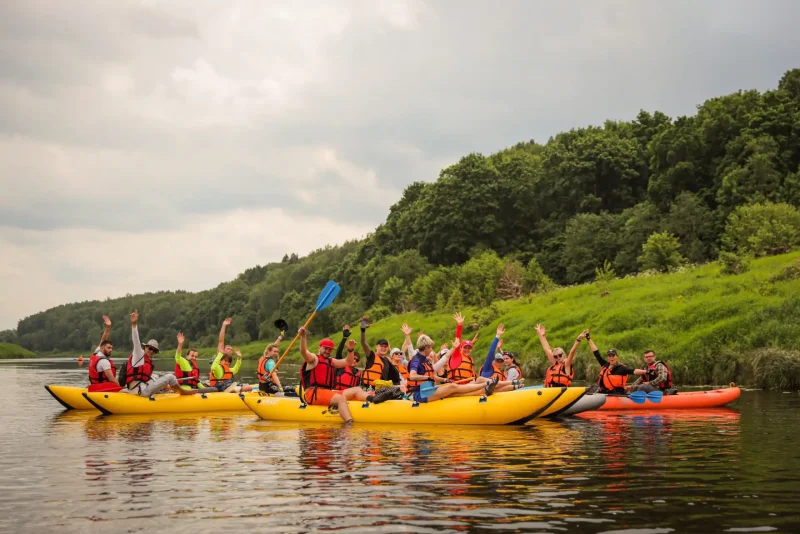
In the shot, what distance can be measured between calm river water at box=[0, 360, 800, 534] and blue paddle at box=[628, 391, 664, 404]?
1441mm

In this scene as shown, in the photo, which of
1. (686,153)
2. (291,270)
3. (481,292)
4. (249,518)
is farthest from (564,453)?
(291,270)

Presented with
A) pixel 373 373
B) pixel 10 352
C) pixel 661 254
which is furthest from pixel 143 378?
pixel 10 352

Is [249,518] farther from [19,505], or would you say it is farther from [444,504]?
[19,505]

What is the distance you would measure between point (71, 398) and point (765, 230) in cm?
2666

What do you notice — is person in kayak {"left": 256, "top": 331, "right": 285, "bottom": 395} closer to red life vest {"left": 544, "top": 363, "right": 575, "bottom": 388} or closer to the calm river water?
the calm river water

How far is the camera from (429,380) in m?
14.0

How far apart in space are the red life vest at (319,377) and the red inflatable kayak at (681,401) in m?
5.93

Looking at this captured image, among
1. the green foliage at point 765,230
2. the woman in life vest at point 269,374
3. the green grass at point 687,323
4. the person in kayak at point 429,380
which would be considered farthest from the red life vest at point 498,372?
the green foliage at point 765,230

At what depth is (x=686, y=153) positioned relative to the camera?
50.1 metres

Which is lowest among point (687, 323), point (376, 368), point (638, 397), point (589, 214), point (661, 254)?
point (638, 397)

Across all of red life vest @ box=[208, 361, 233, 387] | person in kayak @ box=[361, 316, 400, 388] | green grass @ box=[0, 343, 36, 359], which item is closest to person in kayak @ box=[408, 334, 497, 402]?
person in kayak @ box=[361, 316, 400, 388]

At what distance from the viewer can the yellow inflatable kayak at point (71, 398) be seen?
18.0m

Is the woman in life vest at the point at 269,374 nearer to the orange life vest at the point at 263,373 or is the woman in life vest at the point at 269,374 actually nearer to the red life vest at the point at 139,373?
the orange life vest at the point at 263,373

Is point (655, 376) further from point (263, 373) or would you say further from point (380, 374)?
point (263, 373)
